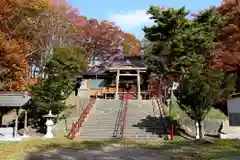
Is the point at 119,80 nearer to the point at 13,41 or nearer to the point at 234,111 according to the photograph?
the point at 13,41

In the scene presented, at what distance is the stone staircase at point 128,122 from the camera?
16062 mm

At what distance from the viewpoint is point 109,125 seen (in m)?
17.7

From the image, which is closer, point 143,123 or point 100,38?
point 143,123

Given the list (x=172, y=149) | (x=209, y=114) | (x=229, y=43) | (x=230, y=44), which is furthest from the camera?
(x=229, y=43)

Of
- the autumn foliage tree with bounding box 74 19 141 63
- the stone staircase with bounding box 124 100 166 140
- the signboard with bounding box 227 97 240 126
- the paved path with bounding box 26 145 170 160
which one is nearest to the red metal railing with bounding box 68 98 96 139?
the stone staircase with bounding box 124 100 166 140

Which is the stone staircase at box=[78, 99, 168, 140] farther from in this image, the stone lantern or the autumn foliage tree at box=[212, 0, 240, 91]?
the autumn foliage tree at box=[212, 0, 240, 91]

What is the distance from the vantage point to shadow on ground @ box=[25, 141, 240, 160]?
9.72m

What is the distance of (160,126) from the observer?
1717 centimetres

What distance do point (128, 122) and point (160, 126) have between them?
2.20 m

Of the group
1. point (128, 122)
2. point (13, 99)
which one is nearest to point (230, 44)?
point (128, 122)

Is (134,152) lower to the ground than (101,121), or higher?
lower

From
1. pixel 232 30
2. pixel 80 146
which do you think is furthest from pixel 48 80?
pixel 232 30

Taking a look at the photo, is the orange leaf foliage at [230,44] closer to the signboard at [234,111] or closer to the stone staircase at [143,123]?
the signboard at [234,111]

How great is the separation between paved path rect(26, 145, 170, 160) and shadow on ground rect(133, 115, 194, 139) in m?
5.03
